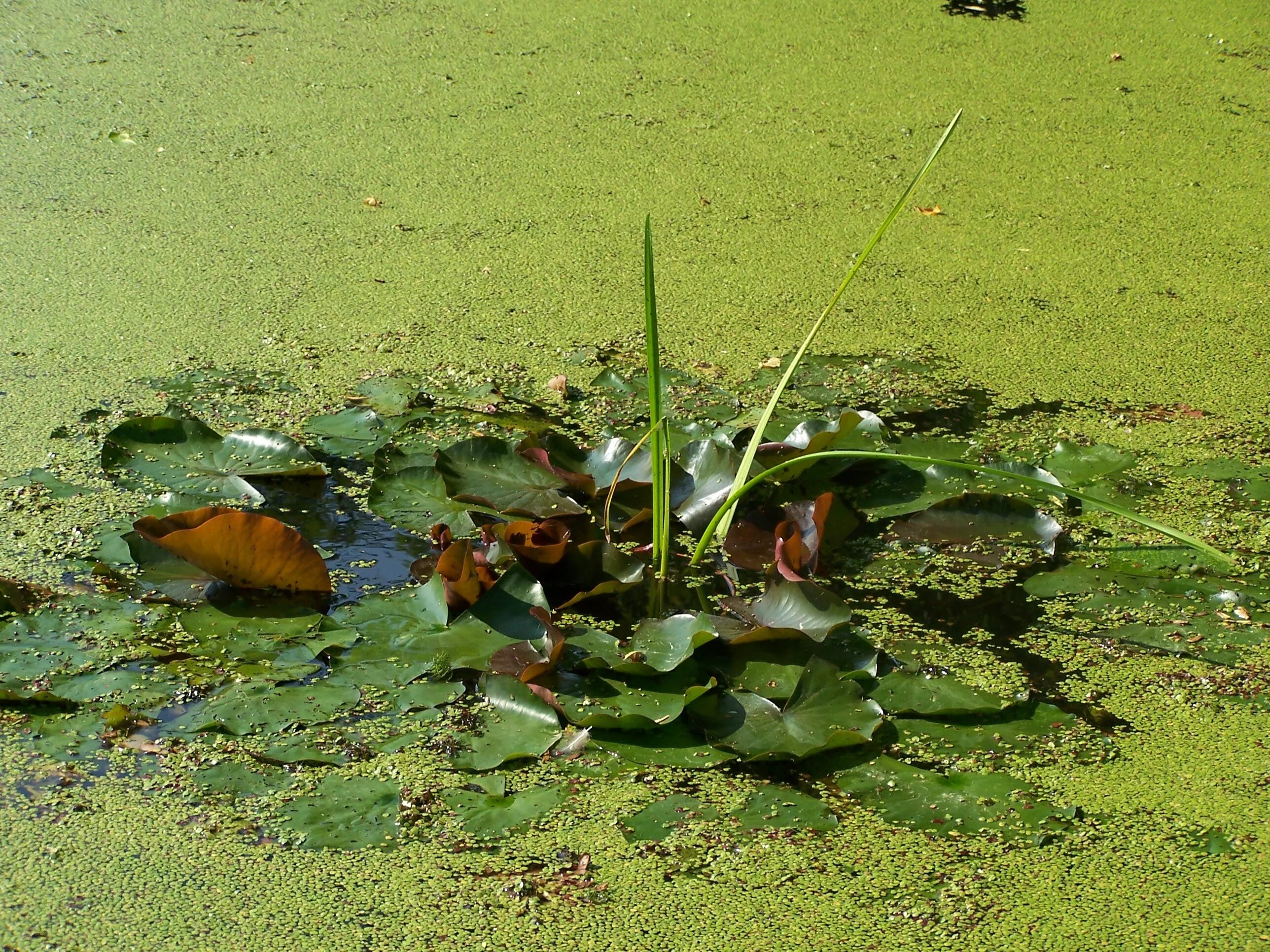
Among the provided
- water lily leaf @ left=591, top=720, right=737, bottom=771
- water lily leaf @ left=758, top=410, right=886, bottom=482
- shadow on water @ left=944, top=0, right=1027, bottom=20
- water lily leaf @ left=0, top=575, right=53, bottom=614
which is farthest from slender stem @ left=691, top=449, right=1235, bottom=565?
shadow on water @ left=944, top=0, right=1027, bottom=20

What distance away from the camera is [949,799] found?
1.09 metres

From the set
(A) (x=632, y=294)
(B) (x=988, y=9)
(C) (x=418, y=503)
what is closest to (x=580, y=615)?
(C) (x=418, y=503)

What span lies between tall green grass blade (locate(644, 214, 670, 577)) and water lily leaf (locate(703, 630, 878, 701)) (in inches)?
6.1

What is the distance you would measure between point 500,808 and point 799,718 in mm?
279

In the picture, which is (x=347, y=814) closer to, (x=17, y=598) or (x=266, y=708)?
(x=266, y=708)

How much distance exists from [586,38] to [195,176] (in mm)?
1035

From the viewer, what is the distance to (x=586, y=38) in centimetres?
289

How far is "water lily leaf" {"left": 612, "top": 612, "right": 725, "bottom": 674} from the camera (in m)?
1.17

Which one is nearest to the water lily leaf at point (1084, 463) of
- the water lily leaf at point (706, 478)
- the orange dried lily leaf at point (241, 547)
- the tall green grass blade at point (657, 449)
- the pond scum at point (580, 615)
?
the pond scum at point (580, 615)

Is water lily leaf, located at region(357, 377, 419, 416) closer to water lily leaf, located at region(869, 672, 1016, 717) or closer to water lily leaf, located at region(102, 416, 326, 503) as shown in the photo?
water lily leaf, located at region(102, 416, 326, 503)

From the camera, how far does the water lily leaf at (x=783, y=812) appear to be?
1.05 metres

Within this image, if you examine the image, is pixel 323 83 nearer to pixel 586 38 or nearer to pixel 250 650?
pixel 586 38

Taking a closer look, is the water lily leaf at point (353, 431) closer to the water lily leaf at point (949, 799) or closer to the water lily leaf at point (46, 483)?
the water lily leaf at point (46, 483)

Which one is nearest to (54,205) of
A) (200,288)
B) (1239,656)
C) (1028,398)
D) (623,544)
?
(200,288)
